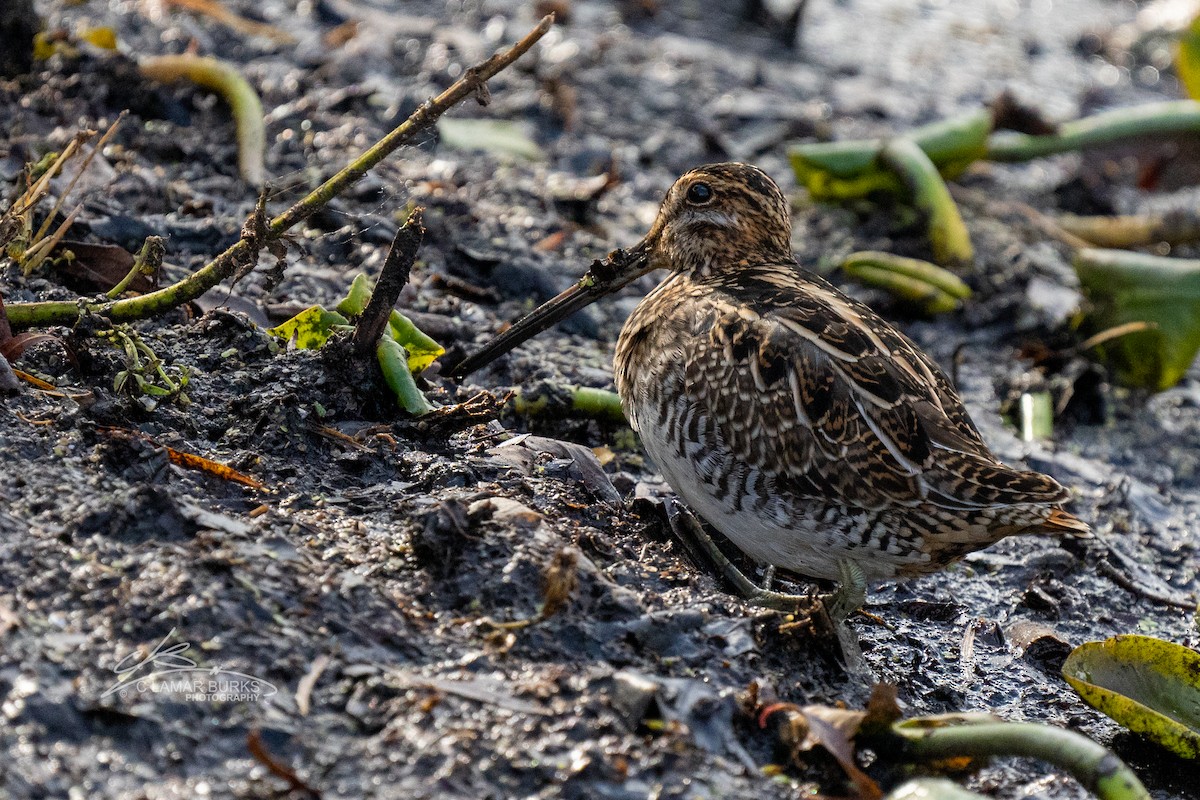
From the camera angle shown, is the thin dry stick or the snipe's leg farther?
the snipe's leg

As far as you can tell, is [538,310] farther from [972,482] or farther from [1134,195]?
[1134,195]

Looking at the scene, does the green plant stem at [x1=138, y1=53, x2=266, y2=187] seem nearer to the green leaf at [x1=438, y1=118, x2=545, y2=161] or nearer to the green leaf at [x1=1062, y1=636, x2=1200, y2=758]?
the green leaf at [x1=438, y1=118, x2=545, y2=161]

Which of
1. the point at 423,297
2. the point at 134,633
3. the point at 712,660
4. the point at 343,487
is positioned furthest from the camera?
the point at 423,297

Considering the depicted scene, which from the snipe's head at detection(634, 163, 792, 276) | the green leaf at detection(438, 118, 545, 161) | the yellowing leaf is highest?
the yellowing leaf

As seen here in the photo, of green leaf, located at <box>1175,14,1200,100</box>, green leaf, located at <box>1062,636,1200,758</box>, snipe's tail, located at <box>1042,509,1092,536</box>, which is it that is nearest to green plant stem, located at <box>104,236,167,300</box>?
snipe's tail, located at <box>1042,509,1092,536</box>

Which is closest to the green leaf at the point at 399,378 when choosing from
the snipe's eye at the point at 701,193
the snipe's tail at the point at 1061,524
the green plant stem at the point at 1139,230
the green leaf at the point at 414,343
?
the green leaf at the point at 414,343

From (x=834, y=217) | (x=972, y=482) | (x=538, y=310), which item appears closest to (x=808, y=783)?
(x=972, y=482)

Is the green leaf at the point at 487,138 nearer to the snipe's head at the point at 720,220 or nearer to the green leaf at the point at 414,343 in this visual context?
the snipe's head at the point at 720,220
